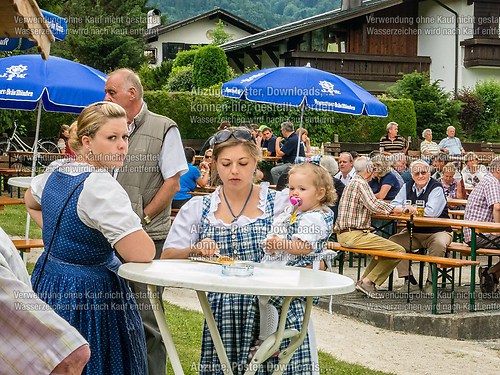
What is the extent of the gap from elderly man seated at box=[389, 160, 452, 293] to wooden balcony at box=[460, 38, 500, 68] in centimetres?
3058

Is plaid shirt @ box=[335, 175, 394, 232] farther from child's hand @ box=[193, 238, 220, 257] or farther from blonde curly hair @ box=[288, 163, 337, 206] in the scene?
child's hand @ box=[193, 238, 220, 257]

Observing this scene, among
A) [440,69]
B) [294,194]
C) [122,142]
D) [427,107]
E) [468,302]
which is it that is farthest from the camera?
[440,69]

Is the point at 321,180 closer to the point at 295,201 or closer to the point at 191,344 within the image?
the point at 295,201

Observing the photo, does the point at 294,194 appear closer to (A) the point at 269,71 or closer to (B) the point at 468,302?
(B) the point at 468,302

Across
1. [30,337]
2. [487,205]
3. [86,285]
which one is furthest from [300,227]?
[487,205]

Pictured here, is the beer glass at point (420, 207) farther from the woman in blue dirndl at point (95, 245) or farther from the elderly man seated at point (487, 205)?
the woman in blue dirndl at point (95, 245)

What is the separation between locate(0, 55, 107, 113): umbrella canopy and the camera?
33.0 feet

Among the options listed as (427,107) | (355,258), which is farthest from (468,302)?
(427,107)

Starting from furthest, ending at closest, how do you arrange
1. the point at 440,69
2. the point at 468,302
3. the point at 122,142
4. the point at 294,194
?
the point at 440,69
the point at 468,302
the point at 294,194
the point at 122,142

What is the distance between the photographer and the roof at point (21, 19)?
3.84m

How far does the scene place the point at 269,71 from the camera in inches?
557

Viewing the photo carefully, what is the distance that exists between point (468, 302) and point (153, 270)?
21.8 feet

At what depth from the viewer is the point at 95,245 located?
13.0 ft

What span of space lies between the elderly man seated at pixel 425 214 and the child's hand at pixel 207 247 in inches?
253
